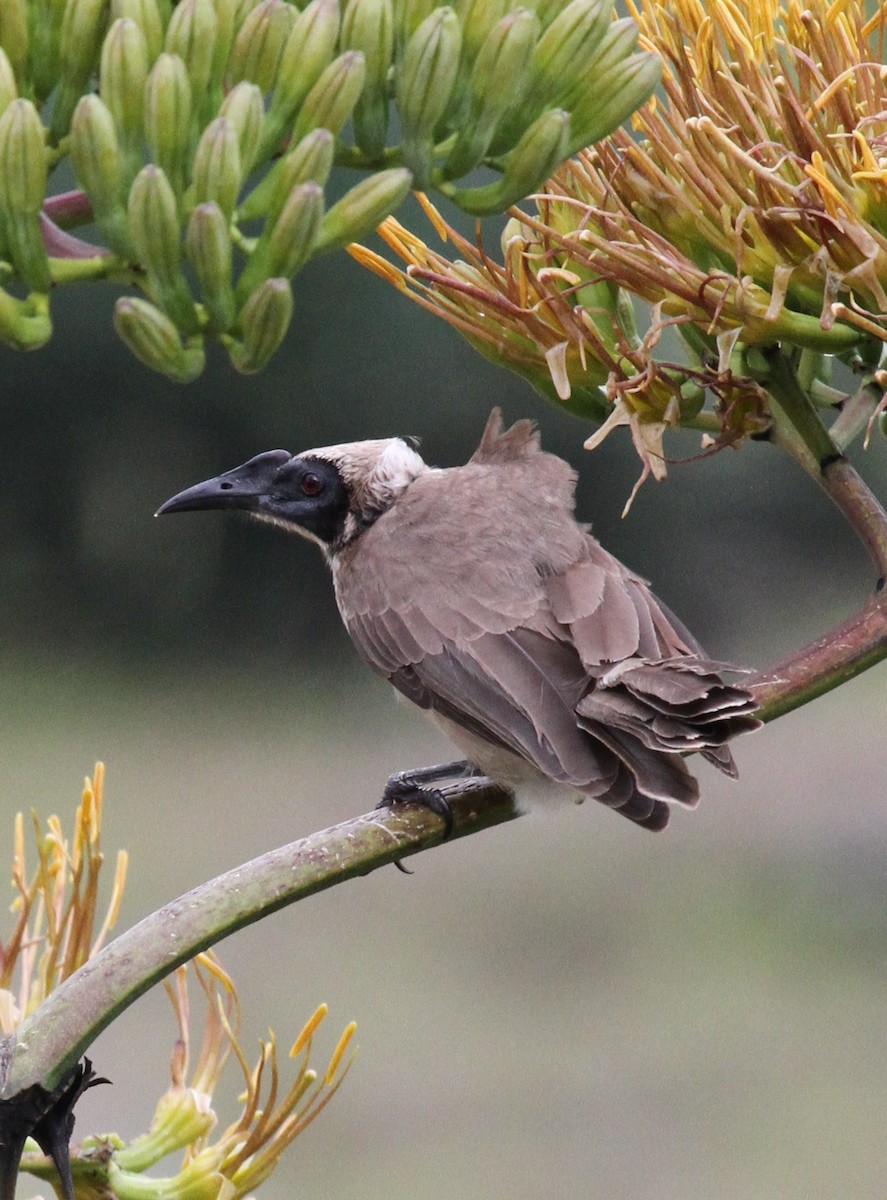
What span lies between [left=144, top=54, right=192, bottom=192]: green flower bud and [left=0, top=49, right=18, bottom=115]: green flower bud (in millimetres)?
55

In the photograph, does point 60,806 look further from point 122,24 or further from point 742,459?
point 122,24

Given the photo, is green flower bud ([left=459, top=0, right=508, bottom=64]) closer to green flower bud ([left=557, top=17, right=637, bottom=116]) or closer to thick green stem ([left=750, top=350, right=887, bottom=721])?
green flower bud ([left=557, top=17, right=637, bottom=116])

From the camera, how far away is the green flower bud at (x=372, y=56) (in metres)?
0.70

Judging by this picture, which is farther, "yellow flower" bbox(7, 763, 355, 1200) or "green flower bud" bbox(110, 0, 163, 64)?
"yellow flower" bbox(7, 763, 355, 1200)

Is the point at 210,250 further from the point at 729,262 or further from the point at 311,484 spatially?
the point at 311,484

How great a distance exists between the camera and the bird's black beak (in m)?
1.33

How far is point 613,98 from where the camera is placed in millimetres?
777

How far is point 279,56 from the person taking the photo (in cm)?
70

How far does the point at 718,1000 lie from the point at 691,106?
3693 mm

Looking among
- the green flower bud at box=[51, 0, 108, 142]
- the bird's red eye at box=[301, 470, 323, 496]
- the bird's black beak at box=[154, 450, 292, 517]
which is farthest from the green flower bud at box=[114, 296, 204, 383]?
the bird's red eye at box=[301, 470, 323, 496]

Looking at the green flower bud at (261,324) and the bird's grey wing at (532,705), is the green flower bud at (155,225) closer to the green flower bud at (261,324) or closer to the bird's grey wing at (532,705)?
the green flower bud at (261,324)

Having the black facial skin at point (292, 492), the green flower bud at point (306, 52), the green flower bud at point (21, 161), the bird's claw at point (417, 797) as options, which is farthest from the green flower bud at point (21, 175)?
the black facial skin at point (292, 492)

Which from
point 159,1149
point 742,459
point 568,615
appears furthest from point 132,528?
point 159,1149

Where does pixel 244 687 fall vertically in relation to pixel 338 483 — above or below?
below
